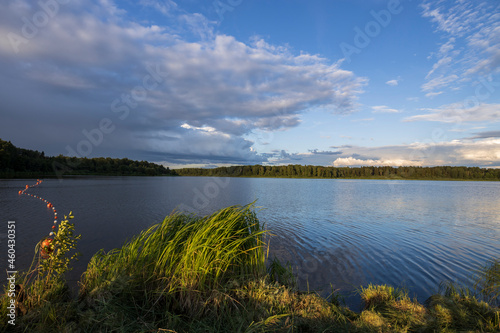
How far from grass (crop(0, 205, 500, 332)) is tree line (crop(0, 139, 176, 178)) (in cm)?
11198

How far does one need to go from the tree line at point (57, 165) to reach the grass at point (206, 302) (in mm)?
111982

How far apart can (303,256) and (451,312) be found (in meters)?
6.79

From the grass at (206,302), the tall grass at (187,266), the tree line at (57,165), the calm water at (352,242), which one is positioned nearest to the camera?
the grass at (206,302)

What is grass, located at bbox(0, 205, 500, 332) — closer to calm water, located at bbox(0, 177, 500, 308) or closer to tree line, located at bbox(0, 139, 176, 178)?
calm water, located at bbox(0, 177, 500, 308)

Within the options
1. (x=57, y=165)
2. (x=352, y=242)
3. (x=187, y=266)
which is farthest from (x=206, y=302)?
(x=57, y=165)

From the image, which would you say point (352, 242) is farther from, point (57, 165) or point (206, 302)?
point (57, 165)

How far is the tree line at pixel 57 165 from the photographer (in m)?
86.1

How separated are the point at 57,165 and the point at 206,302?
15151cm

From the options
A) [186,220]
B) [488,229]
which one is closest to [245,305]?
[186,220]

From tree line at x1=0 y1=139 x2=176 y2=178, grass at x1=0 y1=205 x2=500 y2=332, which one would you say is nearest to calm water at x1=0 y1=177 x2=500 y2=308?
grass at x1=0 y1=205 x2=500 y2=332

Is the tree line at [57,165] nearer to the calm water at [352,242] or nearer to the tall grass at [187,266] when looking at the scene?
the calm water at [352,242]

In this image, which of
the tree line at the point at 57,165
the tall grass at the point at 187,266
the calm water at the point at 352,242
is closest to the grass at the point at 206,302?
the tall grass at the point at 187,266

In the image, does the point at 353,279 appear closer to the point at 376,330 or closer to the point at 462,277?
the point at 462,277

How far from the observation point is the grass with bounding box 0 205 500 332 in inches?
163
